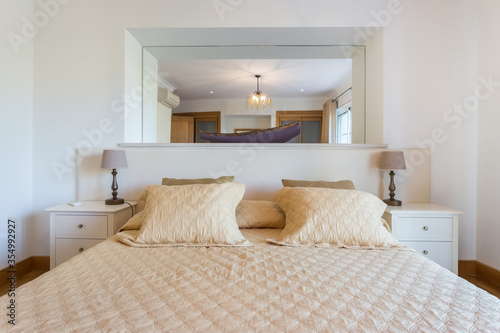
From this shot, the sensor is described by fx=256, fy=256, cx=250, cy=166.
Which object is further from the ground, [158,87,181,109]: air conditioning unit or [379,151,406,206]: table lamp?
[158,87,181,109]: air conditioning unit

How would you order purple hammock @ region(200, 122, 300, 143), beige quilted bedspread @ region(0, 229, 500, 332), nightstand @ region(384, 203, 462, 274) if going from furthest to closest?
purple hammock @ region(200, 122, 300, 143) < nightstand @ region(384, 203, 462, 274) < beige quilted bedspread @ region(0, 229, 500, 332)

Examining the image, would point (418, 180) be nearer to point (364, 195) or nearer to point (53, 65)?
point (364, 195)

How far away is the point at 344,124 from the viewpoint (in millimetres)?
2488

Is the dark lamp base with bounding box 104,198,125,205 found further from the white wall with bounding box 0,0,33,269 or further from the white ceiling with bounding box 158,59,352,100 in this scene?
the white ceiling with bounding box 158,59,352,100

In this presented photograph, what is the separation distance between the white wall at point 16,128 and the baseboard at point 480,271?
3863mm

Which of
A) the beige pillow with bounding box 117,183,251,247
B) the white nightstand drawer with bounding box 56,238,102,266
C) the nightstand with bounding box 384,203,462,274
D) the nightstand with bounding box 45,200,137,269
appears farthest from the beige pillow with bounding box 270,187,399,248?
the white nightstand drawer with bounding box 56,238,102,266

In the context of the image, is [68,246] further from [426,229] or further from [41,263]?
[426,229]

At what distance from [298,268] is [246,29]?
2.06 metres

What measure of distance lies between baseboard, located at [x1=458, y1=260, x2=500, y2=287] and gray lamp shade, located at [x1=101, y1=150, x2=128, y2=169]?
3.06 m

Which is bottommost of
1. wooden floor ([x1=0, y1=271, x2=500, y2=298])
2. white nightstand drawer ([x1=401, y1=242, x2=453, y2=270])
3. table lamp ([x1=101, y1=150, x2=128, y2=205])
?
wooden floor ([x1=0, y1=271, x2=500, y2=298])

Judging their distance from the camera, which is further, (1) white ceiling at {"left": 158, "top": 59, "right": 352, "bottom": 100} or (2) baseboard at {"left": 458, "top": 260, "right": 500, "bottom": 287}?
(1) white ceiling at {"left": 158, "top": 59, "right": 352, "bottom": 100}

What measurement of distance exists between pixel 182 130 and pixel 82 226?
3.74 feet

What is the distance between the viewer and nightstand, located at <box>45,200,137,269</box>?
1924mm

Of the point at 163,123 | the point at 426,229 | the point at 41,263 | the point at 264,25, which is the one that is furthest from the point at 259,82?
the point at 41,263
